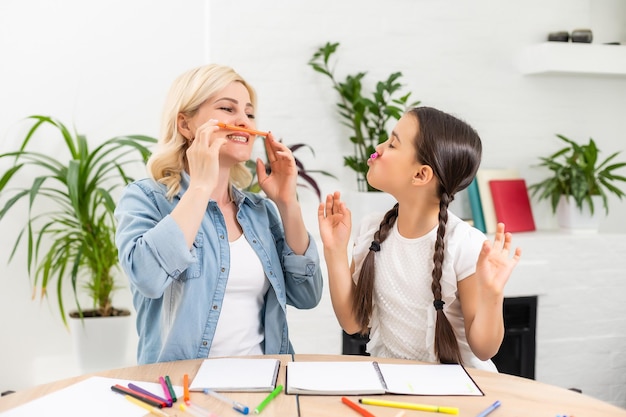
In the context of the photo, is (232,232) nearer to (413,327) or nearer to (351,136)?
(413,327)

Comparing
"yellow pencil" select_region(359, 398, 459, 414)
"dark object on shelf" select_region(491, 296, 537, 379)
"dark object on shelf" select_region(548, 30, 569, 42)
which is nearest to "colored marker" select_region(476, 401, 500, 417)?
"yellow pencil" select_region(359, 398, 459, 414)

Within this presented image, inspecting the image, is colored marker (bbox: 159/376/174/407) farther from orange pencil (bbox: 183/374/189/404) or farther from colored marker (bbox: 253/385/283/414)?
colored marker (bbox: 253/385/283/414)

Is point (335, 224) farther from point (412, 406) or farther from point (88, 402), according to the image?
point (88, 402)

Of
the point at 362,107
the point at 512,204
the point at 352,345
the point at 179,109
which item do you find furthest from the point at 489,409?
the point at 512,204

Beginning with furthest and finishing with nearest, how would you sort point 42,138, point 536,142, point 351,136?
point 536,142, point 351,136, point 42,138

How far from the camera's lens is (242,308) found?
176 cm

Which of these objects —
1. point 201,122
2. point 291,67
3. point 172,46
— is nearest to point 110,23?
point 172,46

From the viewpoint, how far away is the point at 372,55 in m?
3.28

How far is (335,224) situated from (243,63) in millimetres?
1523

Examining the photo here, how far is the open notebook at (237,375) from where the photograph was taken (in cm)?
130

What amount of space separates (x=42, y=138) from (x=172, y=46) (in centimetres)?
72

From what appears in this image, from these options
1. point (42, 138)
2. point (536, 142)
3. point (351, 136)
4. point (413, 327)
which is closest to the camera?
point (413, 327)

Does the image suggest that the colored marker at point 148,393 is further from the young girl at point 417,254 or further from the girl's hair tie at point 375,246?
the girl's hair tie at point 375,246

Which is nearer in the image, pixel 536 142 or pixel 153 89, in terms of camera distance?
pixel 153 89
